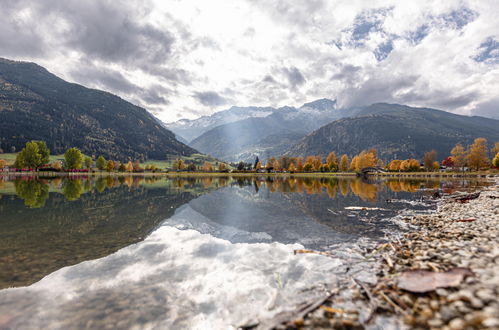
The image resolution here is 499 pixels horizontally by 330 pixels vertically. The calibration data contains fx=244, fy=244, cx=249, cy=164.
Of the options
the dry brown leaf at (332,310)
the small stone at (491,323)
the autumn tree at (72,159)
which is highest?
the autumn tree at (72,159)

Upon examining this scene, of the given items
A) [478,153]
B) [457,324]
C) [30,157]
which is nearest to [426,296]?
[457,324]

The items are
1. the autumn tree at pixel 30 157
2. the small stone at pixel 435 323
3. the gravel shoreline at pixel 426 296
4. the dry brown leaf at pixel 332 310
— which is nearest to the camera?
the small stone at pixel 435 323

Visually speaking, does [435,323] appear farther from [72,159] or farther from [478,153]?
[72,159]

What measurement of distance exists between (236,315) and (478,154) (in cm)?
19484

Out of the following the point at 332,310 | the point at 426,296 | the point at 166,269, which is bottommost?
the point at 166,269

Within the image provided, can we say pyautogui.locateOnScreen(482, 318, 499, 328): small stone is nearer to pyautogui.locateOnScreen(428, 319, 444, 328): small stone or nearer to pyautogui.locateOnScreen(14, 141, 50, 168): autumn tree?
pyautogui.locateOnScreen(428, 319, 444, 328): small stone

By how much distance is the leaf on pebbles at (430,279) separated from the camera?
7.84m

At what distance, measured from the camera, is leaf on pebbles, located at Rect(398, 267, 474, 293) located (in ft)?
25.7

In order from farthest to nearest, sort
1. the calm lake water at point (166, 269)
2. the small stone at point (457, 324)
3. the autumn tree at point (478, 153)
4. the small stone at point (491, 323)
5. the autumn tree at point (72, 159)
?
1. the autumn tree at point (72, 159)
2. the autumn tree at point (478, 153)
3. the calm lake water at point (166, 269)
4. the small stone at point (457, 324)
5. the small stone at point (491, 323)

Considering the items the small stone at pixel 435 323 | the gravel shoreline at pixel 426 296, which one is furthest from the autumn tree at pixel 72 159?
the small stone at pixel 435 323

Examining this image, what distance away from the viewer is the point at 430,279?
8.38 meters

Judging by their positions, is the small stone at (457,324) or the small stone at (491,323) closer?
the small stone at (491,323)

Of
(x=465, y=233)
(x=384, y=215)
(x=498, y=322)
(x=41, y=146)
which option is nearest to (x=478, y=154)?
(x=384, y=215)

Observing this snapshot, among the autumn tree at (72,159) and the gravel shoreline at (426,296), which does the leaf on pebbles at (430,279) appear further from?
the autumn tree at (72,159)
